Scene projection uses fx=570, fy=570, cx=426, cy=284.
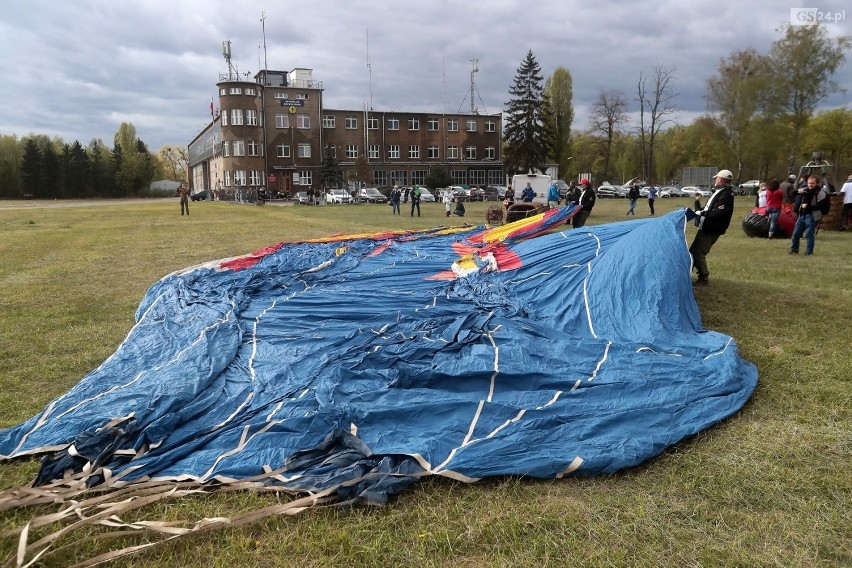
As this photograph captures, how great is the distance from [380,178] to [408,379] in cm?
5693

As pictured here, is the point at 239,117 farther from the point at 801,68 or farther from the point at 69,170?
the point at 801,68

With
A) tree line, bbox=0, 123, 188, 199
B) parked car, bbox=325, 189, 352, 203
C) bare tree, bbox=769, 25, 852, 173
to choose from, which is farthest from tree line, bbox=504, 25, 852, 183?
tree line, bbox=0, 123, 188, 199

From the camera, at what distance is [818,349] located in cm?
535

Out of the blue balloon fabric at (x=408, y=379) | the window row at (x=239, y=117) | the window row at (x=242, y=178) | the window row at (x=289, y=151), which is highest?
the window row at (x=239, y=117)

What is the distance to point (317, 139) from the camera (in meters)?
57.1

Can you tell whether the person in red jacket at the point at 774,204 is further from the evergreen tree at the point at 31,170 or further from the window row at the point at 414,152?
the evergreen tree at the point at 31,170

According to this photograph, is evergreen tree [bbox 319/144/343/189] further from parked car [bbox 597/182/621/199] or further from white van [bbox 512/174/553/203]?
white van [bbox 512/174/553/203]

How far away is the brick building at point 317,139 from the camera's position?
54438 mm

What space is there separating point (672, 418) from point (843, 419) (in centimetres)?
123

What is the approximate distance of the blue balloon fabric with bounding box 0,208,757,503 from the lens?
3252mm

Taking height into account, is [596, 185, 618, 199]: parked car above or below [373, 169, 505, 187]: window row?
below

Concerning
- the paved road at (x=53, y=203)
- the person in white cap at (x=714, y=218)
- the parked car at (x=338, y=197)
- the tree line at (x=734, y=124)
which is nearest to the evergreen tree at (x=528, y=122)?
the tree line at (x=734, y=124)

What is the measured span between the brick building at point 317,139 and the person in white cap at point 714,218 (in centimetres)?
5112

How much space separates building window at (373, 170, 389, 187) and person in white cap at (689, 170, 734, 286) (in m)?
53.1
